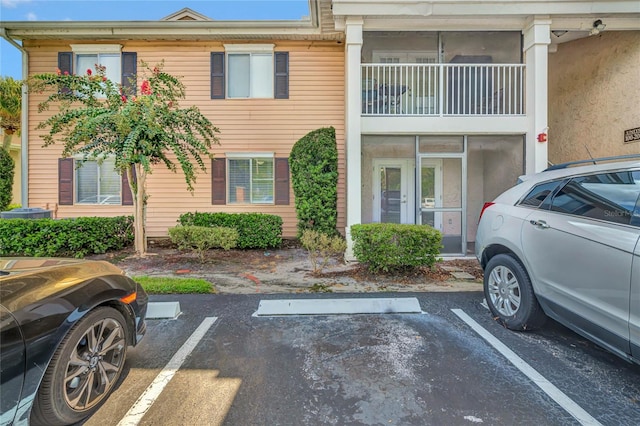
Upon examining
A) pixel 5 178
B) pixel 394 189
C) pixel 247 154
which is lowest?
pixel 394 189

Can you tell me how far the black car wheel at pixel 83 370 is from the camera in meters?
1.81

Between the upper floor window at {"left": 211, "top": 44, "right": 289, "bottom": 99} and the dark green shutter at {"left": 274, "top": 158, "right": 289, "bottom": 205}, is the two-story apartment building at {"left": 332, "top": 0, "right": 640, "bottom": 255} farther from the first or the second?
the upper floor window at {"left": 211, "top": 44, "right": 289, "bottom": 99}

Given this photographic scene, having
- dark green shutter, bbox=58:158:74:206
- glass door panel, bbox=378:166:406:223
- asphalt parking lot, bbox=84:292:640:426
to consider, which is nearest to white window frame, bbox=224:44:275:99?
glass door panel, bbox=378:166:406:223

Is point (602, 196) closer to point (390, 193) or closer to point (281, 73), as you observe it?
point (390, 193)

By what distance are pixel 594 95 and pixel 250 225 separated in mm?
8970

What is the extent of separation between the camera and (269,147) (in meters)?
9.01

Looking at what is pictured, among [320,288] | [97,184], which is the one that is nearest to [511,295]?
[320,288]

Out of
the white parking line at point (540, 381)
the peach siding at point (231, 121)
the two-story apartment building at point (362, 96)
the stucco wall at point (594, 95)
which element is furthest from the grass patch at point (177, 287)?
the stucco wall at point (594, 95)

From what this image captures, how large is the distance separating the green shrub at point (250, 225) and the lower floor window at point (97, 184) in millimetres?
2979

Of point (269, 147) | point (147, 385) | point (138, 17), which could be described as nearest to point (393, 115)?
point (269, 147)

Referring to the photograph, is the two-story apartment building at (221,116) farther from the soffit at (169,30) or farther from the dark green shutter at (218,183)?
the soffit at (169,30)

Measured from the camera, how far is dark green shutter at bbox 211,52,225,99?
8.90 metres

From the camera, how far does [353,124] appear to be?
6672mm

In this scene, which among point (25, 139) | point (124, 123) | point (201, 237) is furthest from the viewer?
point (25, 139)
